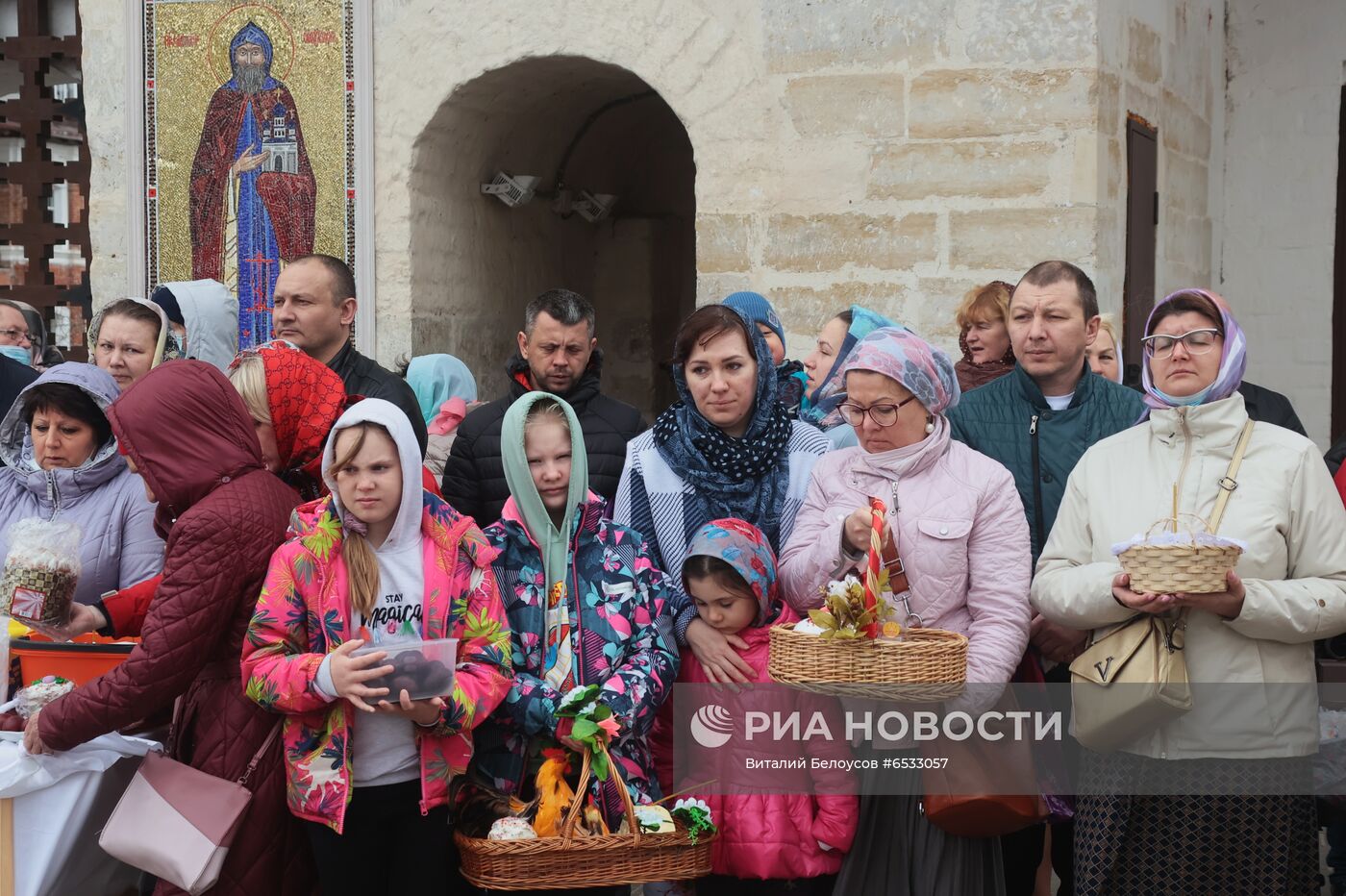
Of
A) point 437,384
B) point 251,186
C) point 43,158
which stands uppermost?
point 43,158

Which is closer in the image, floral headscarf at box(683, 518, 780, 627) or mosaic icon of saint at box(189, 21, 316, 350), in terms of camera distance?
floral headscarf at box(683, 518, 780, 627)

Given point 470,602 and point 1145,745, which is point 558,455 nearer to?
point 470,602

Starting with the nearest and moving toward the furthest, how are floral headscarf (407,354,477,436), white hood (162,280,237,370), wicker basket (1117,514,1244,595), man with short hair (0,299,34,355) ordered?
wicker basket (1117,514,1244,595)
white hood (162,280,237,370)
floral headscarf (407,354,477,436)
man with short hair (0,299,34,355)

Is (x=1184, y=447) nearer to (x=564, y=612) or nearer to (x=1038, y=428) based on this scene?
(x=1038, y=428)

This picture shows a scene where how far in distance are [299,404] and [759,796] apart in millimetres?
1592

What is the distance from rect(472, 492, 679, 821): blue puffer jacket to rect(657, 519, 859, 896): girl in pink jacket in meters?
0.14

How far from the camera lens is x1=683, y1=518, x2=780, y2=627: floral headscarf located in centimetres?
355

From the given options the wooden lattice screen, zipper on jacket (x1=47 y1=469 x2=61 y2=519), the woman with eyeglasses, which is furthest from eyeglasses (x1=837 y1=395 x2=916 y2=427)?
the wooden lattice screen

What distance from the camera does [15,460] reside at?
4344 millimetres

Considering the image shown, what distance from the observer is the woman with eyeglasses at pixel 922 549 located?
11.4 ft

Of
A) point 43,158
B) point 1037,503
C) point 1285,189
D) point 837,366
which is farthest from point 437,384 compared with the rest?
point 1285,189

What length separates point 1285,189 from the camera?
326 inches

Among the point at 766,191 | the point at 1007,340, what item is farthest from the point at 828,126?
→ the point at 1007,340
